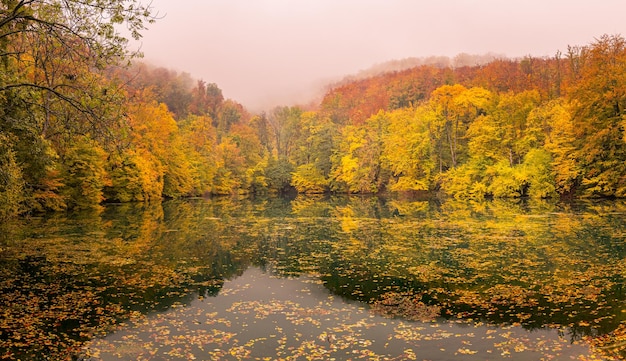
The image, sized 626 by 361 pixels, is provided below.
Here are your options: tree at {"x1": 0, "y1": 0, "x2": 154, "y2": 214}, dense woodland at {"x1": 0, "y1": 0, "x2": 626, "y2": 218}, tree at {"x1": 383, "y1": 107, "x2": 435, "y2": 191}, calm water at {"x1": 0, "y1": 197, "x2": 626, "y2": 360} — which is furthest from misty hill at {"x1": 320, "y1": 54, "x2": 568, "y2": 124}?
tree at {"x1": 0, "y1": 0, "x2": 154, "y2": 214}

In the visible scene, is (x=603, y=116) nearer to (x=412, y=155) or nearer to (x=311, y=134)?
(x=412, y=155)

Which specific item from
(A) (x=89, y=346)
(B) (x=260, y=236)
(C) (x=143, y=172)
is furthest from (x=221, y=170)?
(A) (x=89, y=346)

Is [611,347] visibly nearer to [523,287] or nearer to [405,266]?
[523,287]

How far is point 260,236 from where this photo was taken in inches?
897

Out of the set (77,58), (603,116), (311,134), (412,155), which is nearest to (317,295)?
(77,58)

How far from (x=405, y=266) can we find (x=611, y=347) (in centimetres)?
735

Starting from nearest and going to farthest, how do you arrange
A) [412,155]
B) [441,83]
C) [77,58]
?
[77,58], [412,155], [441,83]

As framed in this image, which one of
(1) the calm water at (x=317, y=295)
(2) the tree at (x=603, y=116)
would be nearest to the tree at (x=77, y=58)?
(1) the calm water at (x=317, y=295)

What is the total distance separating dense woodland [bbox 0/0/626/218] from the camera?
1010 cm

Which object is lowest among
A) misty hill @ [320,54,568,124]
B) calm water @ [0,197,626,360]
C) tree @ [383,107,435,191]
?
calm water @ [0,197,626,360]

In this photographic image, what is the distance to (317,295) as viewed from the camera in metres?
11.8

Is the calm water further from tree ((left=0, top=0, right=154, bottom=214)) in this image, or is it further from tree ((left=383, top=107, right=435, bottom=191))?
tree ((left=383, top=107, right=435, bottom=191))

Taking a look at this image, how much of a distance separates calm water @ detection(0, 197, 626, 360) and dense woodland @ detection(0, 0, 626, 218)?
3.55 metres

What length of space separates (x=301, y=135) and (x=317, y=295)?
7555cm
